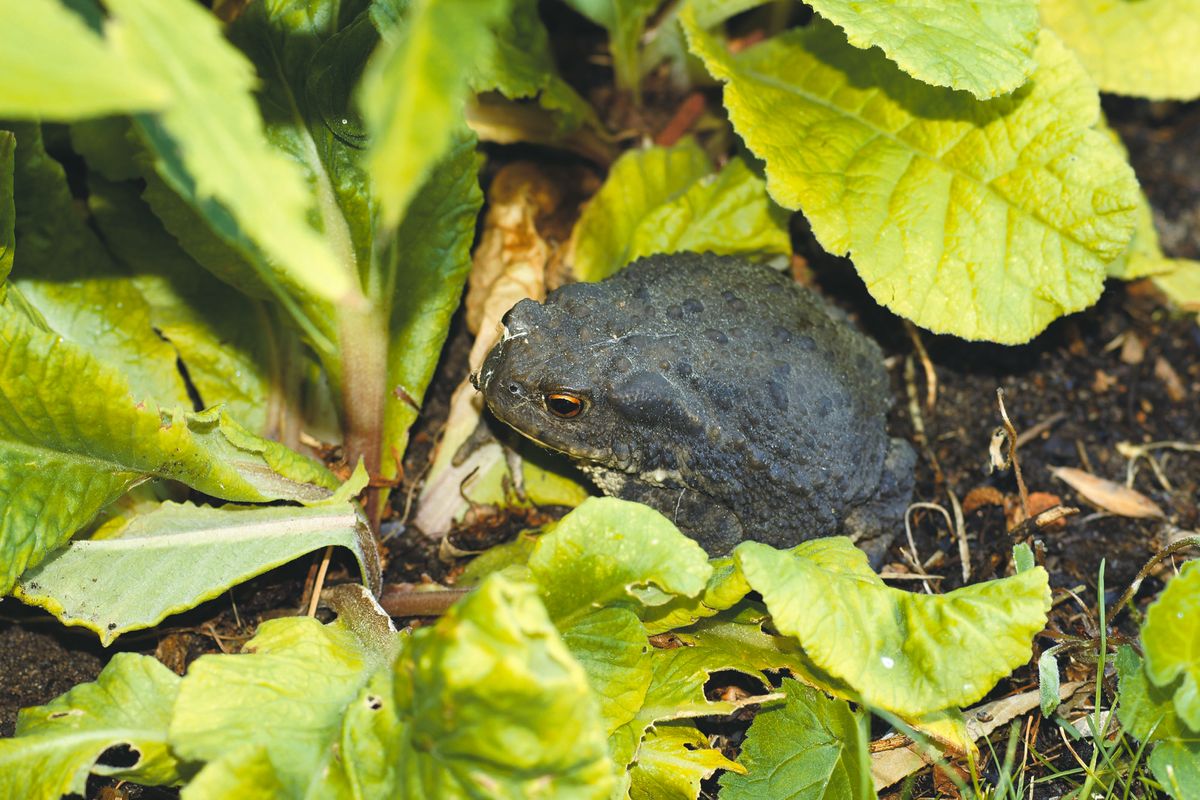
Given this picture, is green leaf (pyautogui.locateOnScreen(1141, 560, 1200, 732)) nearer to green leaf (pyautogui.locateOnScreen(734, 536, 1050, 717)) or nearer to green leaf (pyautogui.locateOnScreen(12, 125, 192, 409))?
green leaf (pyautogui.locateOnScreen(734, 536, 1050, 717))

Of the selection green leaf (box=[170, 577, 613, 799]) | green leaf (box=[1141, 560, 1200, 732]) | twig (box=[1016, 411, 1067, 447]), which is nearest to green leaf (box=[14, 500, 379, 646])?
green leaf (box=[170, 577, 613, 799])

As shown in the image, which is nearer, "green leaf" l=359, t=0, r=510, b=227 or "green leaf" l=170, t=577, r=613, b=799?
"green leaf" l=359, t=0, r=510, b=227

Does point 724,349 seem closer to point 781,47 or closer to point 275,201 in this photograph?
point 781,47

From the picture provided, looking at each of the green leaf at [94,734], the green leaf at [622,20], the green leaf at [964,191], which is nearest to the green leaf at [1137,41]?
the green leaf at [964,191]

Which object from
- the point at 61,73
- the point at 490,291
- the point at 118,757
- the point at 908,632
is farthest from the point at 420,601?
the point at 61,73

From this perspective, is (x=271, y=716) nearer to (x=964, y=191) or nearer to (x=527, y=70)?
(x=527, y=70)

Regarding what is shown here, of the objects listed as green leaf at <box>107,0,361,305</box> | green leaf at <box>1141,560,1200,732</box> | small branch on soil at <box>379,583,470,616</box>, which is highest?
green leaf at <box>107,0,361,305</box>

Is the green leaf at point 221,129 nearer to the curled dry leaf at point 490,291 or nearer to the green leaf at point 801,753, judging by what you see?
the green leaf at point 801,753

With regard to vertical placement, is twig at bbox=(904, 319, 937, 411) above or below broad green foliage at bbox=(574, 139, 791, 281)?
below
